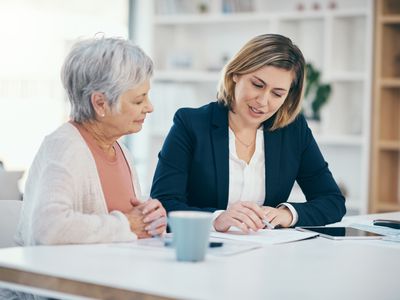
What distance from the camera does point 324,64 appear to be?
5.44 m

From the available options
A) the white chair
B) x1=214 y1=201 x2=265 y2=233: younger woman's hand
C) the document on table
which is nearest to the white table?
the document on table

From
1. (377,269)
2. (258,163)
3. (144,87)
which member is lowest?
(377,269)

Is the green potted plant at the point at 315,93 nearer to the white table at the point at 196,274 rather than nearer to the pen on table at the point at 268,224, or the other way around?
the pen on table at the point at 268,224

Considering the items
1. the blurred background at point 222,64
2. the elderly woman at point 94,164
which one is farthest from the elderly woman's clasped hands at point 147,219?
the blurred background at point 222,64

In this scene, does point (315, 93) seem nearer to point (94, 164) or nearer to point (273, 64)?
point (273, 64)

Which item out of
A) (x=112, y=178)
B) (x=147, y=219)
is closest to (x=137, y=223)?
(x=147, y=219)

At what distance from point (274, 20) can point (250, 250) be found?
3876 mm

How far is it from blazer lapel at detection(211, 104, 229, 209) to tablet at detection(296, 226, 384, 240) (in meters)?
0.33

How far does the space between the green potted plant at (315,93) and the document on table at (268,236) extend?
3178 millimetres

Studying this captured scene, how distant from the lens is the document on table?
6.89ft

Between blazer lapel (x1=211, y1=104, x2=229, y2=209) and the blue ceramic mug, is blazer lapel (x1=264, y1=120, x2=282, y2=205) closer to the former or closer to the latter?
blazer lapel (x1=211, y1=104, x2=229, y2=209)

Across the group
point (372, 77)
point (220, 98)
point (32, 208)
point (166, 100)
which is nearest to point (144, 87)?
point (32, 208)

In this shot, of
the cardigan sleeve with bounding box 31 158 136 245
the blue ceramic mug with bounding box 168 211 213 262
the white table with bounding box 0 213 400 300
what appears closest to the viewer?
the white table with bounding box 0 213 400 300

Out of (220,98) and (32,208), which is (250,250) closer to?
(32,208)
